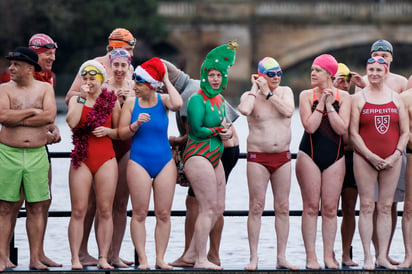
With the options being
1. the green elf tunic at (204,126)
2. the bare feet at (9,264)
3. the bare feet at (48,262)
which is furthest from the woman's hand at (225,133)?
the bare feet at (9,264)

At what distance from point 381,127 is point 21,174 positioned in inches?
124

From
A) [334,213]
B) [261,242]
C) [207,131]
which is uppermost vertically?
[207,131]

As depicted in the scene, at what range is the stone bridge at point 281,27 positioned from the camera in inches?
2378

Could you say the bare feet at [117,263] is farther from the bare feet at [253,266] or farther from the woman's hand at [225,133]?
the woman's hand at [225,133]

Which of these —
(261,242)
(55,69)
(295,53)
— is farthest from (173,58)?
(261,242)

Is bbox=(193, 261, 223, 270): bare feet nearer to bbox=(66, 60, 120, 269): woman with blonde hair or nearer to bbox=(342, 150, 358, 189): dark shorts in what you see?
bbox=(66, 60, 120, 269): woman with blonde hair

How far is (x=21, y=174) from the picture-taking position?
979cm

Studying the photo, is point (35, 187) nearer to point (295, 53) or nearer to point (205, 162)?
point (205, 162)

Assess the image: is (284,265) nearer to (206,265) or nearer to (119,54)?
(206,265)

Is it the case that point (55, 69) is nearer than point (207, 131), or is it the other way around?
point (207, 131)

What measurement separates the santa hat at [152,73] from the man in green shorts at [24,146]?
2.63 feet

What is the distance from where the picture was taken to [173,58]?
63.9 metres

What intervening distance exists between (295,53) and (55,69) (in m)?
15.5

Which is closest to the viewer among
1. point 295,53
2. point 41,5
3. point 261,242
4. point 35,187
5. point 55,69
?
point 35,187
